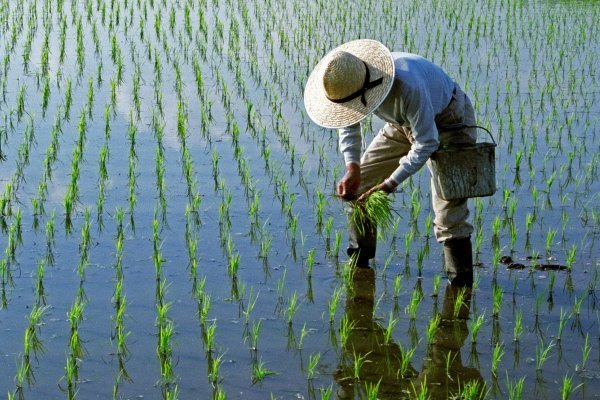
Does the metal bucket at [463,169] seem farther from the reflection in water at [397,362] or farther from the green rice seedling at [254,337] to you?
the green rice seedling at [254,337]

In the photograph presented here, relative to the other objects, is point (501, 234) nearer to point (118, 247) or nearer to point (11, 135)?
point (118, 247)

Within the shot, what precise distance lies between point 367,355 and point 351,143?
90 centimetres

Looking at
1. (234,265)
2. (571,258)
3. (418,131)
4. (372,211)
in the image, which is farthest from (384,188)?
(571,258)

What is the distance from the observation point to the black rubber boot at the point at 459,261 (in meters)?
4.46

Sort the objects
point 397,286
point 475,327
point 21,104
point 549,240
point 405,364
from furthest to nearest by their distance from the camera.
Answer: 1. point 21,104
2. point 549,240
3. point 397,286
4. point 475,327
5. point 405,364

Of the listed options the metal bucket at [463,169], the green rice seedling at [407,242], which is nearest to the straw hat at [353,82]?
the metal bucket at [463,169]

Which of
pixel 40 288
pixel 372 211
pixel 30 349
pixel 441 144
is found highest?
pixel 441 144

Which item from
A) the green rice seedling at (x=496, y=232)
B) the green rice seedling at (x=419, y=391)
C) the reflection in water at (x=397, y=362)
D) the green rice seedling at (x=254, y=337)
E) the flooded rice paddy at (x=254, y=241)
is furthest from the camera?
the green rice seedling at (x=496, y=232)

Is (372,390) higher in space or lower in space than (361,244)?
lower

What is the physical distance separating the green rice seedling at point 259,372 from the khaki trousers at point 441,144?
1083 mm

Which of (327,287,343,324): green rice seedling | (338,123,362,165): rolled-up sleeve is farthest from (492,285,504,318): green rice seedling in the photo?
(338,123,362,165): rolled-up sleeve

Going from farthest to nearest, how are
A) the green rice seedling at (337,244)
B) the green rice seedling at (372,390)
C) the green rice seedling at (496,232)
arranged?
the green rice seedling at (496,232) → the green rice seedling at (337,244) → the green rice seedling at (372,390)

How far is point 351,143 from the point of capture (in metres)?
4.33

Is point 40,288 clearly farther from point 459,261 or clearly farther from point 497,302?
point 497,302
